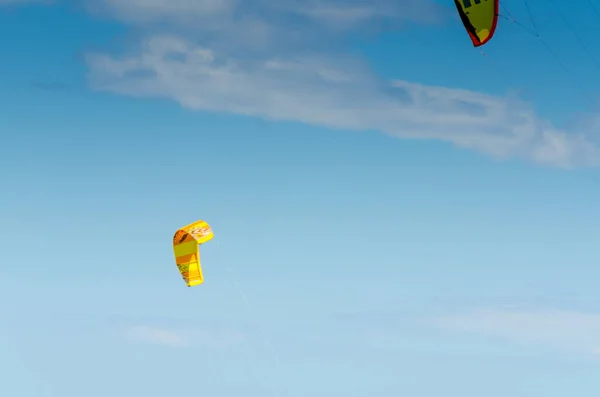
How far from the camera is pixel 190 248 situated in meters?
90.3

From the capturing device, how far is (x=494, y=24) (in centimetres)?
6250

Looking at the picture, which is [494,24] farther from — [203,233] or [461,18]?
[203,233]

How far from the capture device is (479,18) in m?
62.7

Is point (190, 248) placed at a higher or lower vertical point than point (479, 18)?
higher

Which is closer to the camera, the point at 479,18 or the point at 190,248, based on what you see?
the point at 479,18

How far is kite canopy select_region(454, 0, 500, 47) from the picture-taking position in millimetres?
62312

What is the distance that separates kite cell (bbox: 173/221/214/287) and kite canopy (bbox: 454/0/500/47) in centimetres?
3237

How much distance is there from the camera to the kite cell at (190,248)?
293 ft

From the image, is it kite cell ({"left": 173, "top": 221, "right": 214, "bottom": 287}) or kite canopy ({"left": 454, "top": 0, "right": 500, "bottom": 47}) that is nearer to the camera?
kite canopy ({"left": 454, "top": 0, "right": 500, "bottom": 47})

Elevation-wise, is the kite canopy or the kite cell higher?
the kite cell

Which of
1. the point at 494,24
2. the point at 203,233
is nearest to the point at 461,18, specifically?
the point at 494,24

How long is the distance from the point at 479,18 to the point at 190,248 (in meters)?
35.5

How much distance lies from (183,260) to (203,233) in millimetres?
3354

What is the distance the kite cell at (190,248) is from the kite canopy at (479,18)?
3237 centimetres
